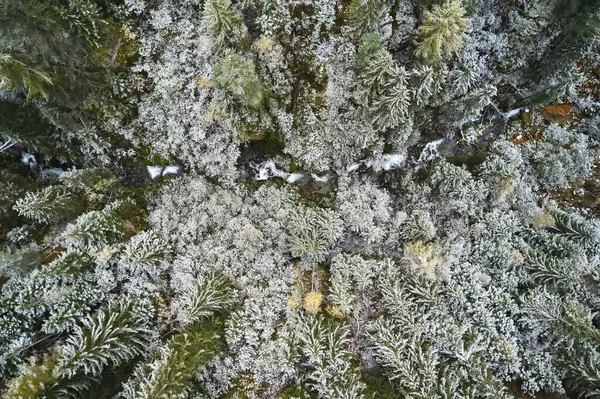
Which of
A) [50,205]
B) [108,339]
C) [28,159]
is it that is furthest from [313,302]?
[28,159]

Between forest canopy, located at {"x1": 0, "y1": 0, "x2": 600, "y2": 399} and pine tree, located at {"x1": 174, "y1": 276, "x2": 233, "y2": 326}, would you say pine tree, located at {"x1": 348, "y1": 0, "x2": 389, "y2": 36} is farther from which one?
pine tree, located at {"x1": 174, "y1": 276, "x2": 233, "y2": 326}

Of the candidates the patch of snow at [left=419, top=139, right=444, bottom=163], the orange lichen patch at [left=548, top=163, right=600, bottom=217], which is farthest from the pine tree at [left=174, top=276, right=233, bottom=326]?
the orange lichen patch at [left=548, top=163, right=600, bottom=217]

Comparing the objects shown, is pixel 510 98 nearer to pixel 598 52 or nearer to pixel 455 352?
pixel 598 52

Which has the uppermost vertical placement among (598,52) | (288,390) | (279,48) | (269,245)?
(279,48)

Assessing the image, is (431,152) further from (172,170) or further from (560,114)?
(172,170)

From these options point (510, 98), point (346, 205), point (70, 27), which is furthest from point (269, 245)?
point (510, 98)
